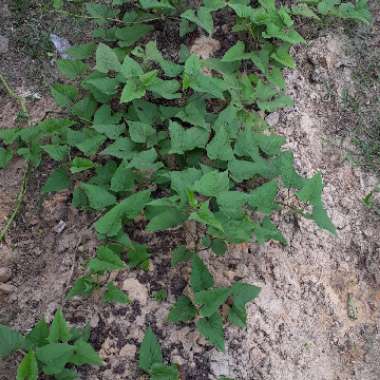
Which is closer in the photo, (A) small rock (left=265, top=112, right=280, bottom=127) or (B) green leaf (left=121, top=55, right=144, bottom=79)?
(B) green leaf (left=121, top=55, right=144, bottom=79)

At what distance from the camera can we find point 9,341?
256 centimetres

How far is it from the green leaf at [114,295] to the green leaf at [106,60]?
4.42 feet

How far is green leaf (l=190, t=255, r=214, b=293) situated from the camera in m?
2.69

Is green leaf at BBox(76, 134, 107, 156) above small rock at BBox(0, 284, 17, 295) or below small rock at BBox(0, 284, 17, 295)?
above

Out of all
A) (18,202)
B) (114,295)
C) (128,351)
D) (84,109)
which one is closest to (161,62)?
(84,109)

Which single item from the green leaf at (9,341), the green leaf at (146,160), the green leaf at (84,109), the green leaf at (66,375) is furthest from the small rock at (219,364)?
the green leaf at (84,109)

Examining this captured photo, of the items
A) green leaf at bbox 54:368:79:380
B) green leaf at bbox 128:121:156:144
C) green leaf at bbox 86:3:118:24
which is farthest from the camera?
green leaf at bbox 86:3:118:24

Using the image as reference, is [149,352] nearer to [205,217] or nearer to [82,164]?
[205,217]

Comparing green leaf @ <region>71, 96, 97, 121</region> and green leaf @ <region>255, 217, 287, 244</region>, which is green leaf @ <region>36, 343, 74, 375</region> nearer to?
green leaf @ <region>255, 217, 287, 244</region>

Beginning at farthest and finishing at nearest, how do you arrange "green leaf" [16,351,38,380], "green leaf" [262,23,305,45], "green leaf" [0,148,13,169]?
"green leaf" [262,23,305,45], "green leaf" [0,148,13,169], "green leaf" [16,351,38,380]

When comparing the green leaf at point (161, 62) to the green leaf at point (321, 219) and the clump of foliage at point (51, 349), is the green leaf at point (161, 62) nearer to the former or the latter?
the green leaf at point (321, 219)

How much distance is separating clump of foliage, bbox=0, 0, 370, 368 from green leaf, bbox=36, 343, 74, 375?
315mm

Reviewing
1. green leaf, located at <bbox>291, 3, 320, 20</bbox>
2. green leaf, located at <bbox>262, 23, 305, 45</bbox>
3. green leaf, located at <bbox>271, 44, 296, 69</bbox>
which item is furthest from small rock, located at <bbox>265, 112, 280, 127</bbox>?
green leaf, located at <bbox>291, 3, 320, 20</bbox>

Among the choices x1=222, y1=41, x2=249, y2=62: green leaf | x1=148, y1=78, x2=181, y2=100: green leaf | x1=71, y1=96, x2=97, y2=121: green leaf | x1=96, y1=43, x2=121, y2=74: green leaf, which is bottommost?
x1=71, y1=96, x2=97, y2=121: green leaf
